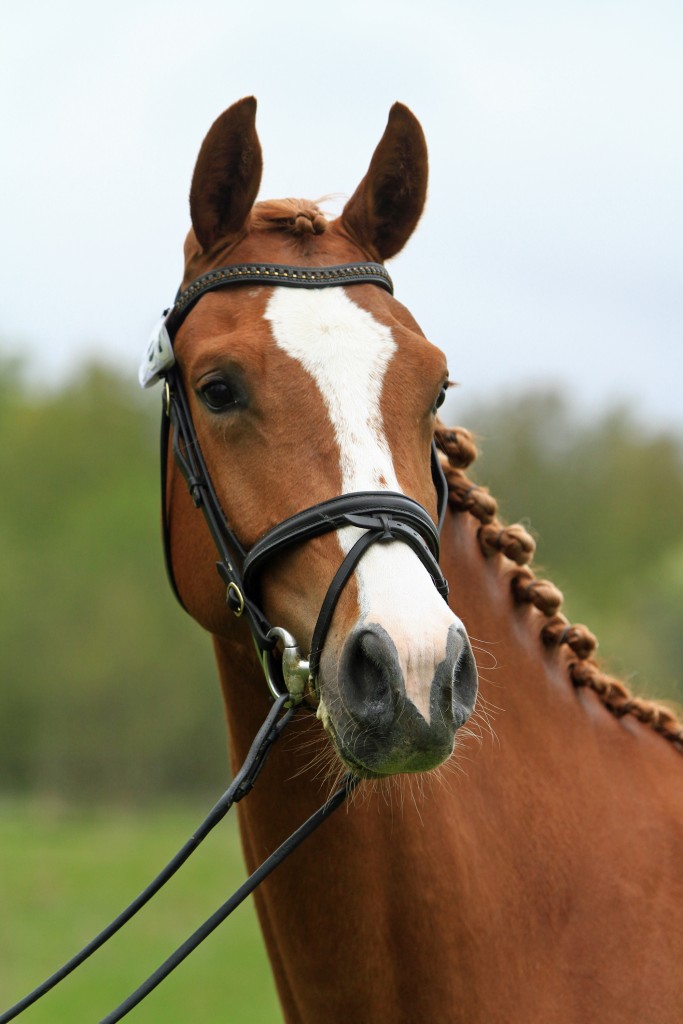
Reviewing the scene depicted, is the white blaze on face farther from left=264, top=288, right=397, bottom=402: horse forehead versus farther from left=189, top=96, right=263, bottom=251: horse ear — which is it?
left=189, top=96, right=263, bottom=251: horse ear

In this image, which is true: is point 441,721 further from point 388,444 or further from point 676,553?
point 676,553

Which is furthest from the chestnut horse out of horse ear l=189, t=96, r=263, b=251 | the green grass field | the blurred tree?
the blurred tree

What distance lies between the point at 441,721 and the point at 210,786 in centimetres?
3549

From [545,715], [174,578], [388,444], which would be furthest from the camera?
[174,578]

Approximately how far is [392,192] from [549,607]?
59.4 inches

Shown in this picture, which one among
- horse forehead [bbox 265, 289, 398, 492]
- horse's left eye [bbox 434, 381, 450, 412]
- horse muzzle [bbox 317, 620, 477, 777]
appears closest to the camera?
horse muzzle [bbox 317, 620, 477, 777]

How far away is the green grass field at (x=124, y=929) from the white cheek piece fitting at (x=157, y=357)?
33.3 ft

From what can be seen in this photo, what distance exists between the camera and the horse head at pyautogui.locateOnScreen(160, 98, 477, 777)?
9.07 feet

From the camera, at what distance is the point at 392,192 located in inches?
153

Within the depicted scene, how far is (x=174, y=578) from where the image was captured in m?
3.88

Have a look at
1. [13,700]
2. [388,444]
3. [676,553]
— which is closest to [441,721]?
[388,444]

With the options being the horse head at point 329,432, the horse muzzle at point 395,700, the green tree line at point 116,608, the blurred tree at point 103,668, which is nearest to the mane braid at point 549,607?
the horse head at point 329,432

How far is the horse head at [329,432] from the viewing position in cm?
276

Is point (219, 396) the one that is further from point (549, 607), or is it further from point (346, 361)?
point (549, 607)
